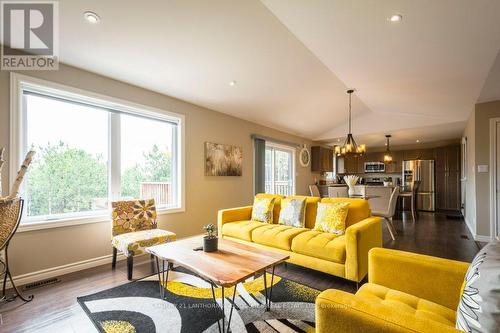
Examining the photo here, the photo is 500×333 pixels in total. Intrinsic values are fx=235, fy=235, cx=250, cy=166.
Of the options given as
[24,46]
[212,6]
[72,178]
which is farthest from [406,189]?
[24,46]

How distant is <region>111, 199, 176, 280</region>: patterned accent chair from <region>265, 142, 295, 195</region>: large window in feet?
10.9

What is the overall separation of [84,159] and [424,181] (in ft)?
30.8

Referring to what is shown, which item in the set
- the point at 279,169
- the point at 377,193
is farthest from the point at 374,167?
the point at 279,169

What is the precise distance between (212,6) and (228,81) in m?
1.44

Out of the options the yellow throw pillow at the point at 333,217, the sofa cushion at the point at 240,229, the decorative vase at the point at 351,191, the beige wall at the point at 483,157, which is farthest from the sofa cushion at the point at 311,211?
the beige wall at the point at 483,157

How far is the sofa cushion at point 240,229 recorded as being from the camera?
3.22m

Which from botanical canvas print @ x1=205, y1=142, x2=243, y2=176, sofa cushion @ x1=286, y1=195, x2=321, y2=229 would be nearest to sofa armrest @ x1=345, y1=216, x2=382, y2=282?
sofa cushion @ x1=286, y1=195, x2=321, y2=229

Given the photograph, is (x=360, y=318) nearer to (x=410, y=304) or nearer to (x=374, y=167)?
(x=410, y=304)

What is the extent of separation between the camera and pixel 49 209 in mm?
2811

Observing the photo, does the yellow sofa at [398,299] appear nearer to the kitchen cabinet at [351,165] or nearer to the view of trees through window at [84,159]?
the view of trees through window at [84,159]

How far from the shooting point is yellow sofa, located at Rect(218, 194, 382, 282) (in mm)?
2301

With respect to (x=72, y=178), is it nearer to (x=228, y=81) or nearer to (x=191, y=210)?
(x=191, y=210)

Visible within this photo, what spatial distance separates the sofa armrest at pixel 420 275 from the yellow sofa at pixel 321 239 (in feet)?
2.20

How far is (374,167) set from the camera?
917 centimetres
